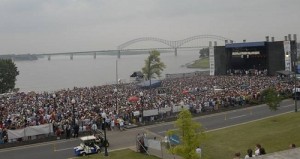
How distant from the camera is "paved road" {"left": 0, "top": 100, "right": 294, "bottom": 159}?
2564 cm

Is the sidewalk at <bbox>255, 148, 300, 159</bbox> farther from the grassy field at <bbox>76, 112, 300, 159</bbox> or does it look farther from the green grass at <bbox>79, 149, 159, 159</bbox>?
the green grass at <bbox>79, 149, 159, 159</bbox>

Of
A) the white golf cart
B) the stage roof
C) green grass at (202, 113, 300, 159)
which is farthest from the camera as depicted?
the stage roof

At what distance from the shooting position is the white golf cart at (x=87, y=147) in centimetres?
2439

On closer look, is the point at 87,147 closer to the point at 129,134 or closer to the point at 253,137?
the point at 129,134

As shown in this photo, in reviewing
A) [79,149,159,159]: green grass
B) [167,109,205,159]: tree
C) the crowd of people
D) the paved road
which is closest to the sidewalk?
[167,109,205,159]: tree

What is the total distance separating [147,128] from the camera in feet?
106

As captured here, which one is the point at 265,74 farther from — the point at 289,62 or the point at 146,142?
the point at 146,142

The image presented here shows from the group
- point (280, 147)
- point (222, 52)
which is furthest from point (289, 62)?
point (280, 147)

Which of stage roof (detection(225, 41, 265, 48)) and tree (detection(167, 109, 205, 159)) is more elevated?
stage roof (detection(225, 41, 265, 48))

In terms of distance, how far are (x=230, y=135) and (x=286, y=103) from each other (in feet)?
56.2

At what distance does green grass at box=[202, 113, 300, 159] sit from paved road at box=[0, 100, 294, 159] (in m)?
3.02

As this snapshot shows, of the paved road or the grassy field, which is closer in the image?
the grassy field

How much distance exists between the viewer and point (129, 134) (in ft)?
98.8

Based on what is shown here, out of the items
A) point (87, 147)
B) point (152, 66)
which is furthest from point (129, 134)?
point (152, 66)
